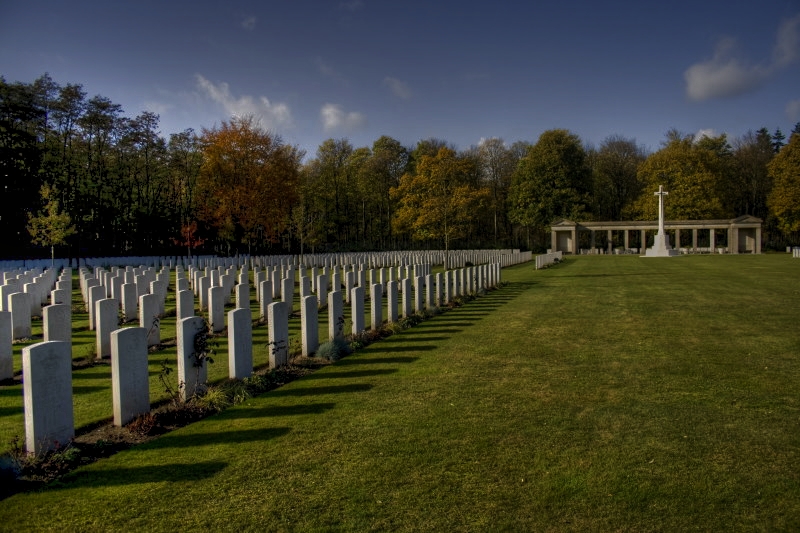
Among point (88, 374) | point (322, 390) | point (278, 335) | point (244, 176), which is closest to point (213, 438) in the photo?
point (322, 390)

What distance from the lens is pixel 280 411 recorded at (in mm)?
5652

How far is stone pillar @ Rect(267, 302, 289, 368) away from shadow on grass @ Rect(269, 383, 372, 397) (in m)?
1.05

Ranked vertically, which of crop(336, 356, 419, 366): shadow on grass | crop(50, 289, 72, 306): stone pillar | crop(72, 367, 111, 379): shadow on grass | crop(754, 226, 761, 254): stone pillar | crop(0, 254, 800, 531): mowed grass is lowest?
crop(0, 254, 800, 531): mowed grass

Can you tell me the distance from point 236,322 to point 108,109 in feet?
142

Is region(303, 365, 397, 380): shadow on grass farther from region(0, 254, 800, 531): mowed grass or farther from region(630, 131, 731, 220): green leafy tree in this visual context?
region(630, 131, 731, 220): green leafy tree

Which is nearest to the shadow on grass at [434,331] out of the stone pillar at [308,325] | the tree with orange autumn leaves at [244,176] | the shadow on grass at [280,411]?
the stone pillar at [308,325]

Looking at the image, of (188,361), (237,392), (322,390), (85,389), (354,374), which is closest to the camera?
(188,361)

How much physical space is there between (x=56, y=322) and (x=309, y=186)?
4887 centimetres

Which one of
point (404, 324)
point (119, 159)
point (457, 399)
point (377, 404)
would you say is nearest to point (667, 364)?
point (457, 399)

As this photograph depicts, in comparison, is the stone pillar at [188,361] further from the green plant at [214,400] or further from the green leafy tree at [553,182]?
the green leafy tree at [553,182]

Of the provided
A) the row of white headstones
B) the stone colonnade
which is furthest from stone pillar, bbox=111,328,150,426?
the stone colonnade

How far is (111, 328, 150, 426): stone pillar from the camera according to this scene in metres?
5.17

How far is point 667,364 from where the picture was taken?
7465mm

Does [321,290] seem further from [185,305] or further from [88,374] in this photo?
[88,374]
